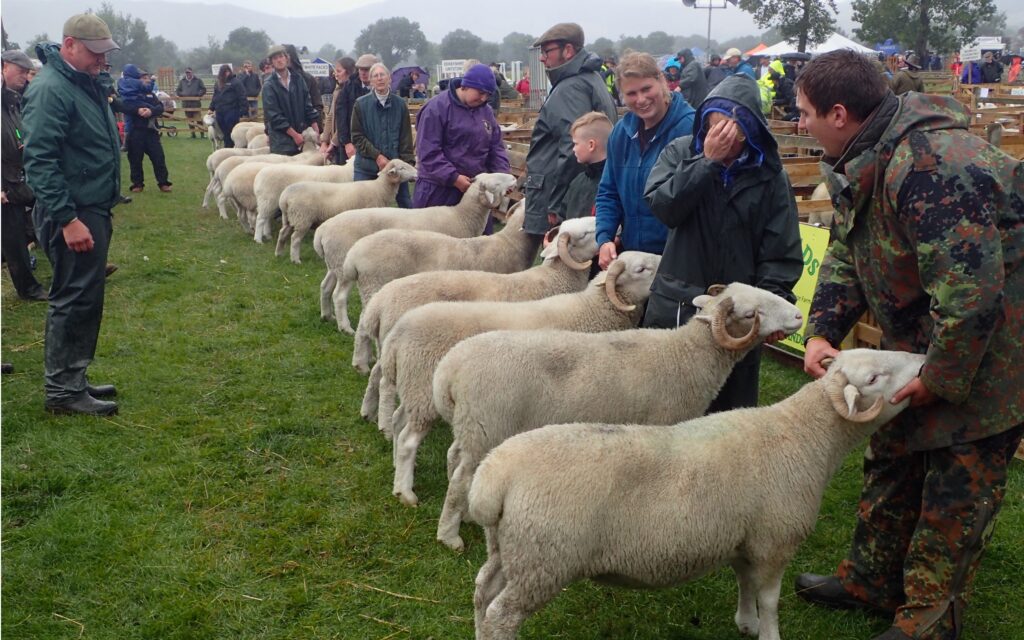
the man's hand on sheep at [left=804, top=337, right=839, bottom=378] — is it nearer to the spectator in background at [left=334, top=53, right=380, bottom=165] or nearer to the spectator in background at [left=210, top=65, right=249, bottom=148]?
the spectator in background at [left=334, top=53, right=380, bottom=165]

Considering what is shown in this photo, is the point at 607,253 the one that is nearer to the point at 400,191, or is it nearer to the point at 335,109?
the point at 400,191

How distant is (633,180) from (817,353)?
1437mm

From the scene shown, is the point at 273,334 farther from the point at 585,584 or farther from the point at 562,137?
the point at 585,584

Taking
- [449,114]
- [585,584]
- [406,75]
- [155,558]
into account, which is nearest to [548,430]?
[585,584]

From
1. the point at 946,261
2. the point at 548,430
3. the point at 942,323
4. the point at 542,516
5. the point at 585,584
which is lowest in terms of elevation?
the point at 585,584

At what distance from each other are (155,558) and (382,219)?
13.9ft

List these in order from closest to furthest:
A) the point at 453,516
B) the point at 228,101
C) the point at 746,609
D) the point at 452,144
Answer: the point at 746,609 → the point at 453,516 → the point at 452,144 → the point at 228,101

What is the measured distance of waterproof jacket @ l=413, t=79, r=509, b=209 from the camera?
6973mm

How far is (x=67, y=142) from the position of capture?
493 centimetres

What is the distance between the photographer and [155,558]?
384cm

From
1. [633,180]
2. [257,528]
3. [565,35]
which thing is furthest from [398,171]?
[257,528]

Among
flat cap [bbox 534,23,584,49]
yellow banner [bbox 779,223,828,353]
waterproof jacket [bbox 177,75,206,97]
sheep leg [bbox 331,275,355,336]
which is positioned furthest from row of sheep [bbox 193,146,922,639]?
waterproof jacket [bbox 177,75,206,97]

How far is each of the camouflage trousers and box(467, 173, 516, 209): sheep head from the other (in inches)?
180

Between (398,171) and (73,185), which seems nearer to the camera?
(73,185)
